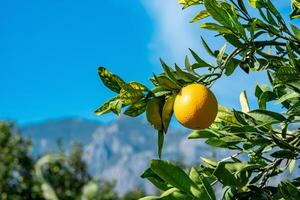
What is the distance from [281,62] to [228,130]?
0.25 meters

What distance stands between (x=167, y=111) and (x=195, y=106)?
0.28 ft

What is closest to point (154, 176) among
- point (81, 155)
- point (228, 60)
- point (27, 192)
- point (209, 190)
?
point (209, 190)

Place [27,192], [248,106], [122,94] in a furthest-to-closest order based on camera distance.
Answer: [27,192], [248,106], [122,94]

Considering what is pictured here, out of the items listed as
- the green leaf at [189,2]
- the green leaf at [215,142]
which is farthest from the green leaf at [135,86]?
the green leaf at [189,2]

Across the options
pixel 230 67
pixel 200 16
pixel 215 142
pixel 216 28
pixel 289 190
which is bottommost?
pixel 289 190

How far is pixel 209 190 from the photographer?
143 cm

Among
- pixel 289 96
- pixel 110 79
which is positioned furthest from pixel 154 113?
pixel 289 96

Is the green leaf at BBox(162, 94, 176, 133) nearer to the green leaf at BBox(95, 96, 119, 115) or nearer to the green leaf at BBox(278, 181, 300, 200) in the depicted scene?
the green leaf at BBox(95, 96, 119, 115)

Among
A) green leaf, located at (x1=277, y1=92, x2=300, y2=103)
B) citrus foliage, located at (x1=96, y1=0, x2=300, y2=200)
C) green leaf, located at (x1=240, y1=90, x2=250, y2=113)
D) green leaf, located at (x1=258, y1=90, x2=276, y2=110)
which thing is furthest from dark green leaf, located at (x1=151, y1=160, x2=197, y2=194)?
green leaf, located at (x1=240, y1=90, x2=250, y2=113)

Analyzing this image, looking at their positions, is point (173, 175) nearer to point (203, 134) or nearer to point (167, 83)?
point (167, 83)

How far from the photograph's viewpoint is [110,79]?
1.54 metres

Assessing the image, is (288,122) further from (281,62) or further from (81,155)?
(81,155)

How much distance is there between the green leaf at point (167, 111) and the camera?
1535mm

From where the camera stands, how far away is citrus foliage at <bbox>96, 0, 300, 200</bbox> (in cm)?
150
